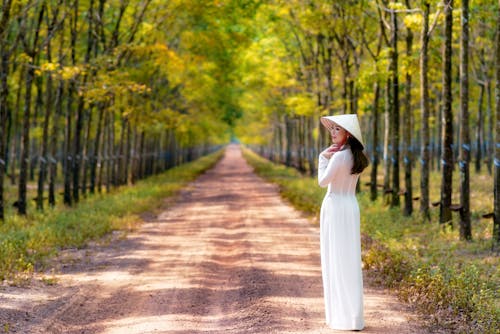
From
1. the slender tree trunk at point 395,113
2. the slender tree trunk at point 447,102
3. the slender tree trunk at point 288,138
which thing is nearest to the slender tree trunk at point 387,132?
the slender tree trunk at point 395,113

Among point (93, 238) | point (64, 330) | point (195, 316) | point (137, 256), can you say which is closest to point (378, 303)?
point (195, 316)

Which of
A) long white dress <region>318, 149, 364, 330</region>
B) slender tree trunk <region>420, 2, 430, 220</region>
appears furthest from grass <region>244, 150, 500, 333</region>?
long white dress <region>318, 149, 364, 330</region>

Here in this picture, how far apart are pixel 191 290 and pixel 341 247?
291 centimetres

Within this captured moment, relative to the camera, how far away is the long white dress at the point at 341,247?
24.6 ft

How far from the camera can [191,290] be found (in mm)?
9672

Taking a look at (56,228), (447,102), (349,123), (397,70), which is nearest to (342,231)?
(349,123)

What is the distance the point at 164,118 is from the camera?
31328 millimetres

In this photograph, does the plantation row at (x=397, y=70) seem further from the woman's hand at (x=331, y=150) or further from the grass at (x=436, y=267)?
the woman's hand at (x=331, y=150)

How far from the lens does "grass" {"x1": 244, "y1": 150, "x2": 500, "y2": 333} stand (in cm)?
788

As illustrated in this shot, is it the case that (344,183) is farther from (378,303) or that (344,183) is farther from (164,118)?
(164,118)

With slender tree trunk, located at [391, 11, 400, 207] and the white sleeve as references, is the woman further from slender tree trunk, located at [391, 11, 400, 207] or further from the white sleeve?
slender tree trunk, located at [391, 11, 400, 207]

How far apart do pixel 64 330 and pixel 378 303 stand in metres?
3.97

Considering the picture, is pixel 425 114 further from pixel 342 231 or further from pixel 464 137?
pixel 342 231

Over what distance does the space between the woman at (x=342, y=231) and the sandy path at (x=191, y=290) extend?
27 centimetres
